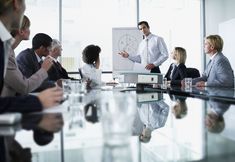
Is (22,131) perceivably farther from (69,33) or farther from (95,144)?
(69,33)

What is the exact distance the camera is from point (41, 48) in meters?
3.02

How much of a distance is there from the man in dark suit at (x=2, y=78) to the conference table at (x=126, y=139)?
0.12 feet

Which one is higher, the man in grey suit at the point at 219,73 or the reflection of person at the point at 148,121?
the man in grey suit at the point at 219,73

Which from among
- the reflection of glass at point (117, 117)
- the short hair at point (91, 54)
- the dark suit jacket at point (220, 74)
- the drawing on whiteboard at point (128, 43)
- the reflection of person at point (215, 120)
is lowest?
the reflection of person at point (215, 120)

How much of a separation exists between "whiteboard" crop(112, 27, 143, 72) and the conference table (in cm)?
467

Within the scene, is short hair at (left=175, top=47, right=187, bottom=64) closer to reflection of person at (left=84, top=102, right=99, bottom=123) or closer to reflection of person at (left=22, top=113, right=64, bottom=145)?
reflection of person at (left=84, top=102, right=99, bottom=123)

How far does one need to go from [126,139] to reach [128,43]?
529cm

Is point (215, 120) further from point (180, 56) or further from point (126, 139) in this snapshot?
point (180, 56)

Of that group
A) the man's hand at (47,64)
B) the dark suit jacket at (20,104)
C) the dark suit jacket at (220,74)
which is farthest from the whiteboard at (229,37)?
the dark suit jacket at (20,104)

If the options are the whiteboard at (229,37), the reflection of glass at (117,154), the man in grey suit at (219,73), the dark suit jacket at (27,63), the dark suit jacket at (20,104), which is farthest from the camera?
the whiteboard at (229,37)

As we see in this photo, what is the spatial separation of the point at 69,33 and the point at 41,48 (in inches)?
132

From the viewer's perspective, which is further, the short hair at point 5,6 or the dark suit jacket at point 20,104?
the short hair at point 5,6

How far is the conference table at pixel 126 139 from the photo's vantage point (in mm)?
591

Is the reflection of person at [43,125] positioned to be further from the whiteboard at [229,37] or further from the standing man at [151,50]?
the whiteboard at [229,37]
